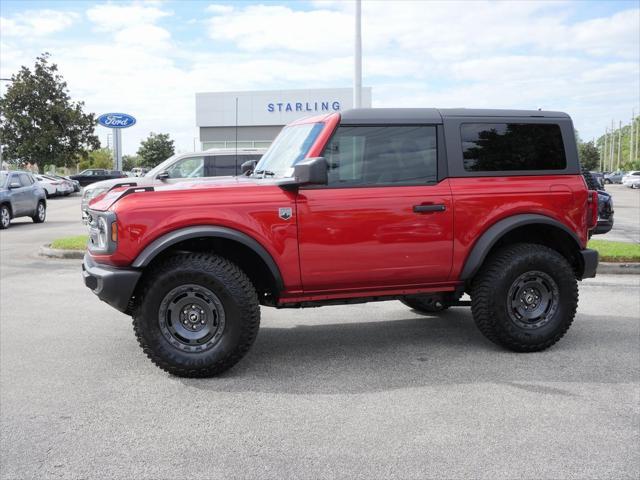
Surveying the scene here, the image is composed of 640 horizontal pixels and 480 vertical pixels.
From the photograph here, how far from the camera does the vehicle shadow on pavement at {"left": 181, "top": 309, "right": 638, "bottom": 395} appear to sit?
464cm

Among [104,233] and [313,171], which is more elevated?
[313,171]

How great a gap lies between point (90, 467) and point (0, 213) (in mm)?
16021

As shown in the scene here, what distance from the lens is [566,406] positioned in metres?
4.12

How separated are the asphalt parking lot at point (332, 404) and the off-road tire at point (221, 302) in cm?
15

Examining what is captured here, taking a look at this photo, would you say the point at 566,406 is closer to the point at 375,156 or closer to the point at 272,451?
the point at 272,451

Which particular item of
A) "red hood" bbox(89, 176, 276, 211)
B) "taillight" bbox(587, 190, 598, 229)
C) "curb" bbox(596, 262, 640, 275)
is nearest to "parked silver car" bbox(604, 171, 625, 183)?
"curb" bbox(596, 262, 640, 275)

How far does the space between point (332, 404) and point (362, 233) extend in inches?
54.0

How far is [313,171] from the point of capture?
→ 4.60m

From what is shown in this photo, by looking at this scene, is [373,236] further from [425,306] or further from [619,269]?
[619,269]

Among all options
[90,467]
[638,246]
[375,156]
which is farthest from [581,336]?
[638,246]

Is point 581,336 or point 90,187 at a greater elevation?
point 90,187

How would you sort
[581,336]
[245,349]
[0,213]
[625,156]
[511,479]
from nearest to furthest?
[511,479] → [245,349] → [581,336] → [0,213] → [625,156]

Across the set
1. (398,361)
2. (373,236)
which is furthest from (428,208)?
(398,361)

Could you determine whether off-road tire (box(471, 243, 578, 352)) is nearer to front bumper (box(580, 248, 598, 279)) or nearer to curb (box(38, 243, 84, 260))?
front bumper (box(580, 248, 598, 279))
